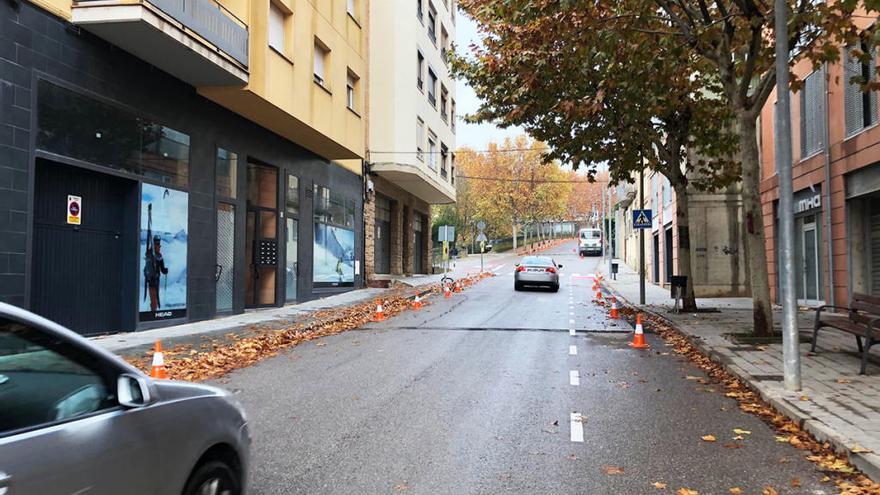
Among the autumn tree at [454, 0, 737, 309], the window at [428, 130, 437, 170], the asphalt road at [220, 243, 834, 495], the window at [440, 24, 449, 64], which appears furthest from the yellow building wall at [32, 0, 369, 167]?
the window at [440, 24, 449, 64]

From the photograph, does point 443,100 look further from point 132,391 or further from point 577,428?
point 132,391

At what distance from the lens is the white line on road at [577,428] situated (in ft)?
17.3

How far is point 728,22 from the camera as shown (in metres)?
10.3

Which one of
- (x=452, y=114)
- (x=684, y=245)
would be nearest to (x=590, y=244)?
(x=452, y=114)

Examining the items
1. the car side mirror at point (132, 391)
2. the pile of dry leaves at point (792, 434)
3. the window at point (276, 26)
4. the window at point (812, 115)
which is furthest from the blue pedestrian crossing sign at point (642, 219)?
the car side mirror at point (132, 391)

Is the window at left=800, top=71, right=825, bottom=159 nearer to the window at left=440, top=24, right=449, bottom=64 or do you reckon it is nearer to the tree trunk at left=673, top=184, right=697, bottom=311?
the tree trunk at left=673, top=184, right=697, bottom=311

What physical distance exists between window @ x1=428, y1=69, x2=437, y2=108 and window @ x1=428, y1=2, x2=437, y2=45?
164 cm


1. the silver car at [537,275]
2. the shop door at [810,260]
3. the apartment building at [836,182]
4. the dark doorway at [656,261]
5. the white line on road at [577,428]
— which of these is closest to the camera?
the white line on road at [577,428]

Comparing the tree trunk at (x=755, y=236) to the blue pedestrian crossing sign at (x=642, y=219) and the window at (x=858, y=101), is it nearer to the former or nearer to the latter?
the window at (x=858, y=101)

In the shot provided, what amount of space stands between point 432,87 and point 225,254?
58.0ft

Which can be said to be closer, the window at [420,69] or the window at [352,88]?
the window at [352,88]

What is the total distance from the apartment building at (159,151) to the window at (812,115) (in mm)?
12542

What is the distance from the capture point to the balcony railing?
1062cm

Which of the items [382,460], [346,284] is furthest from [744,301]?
[382,460]
